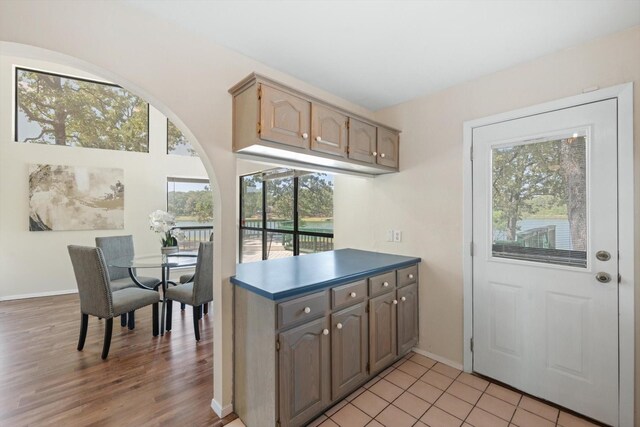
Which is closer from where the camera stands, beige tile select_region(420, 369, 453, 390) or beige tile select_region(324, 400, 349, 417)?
beige tile select_region(324, 400, 349, 417)

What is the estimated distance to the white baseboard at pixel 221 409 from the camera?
5.91 ft

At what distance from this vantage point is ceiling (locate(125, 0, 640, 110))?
1505 mm

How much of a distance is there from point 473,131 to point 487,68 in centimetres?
47

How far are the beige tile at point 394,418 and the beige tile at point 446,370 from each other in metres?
0.67

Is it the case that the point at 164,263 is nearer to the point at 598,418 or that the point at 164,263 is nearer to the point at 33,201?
the point at 33,201

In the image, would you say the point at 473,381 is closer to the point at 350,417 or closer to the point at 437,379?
the point at 437,379

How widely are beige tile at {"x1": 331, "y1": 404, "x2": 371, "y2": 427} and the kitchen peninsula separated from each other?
0.42ft

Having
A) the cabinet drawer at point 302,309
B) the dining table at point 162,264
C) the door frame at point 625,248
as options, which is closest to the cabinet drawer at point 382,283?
the cabinet drawer at point 302,309

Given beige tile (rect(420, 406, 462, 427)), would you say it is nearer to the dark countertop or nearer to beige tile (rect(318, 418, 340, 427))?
beige tile (rect(318, 418, 340, 427))

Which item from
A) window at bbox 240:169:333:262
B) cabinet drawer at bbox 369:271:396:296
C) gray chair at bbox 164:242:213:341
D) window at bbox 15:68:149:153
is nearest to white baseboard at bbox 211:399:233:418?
gray chair at bbox 164:242:213:341

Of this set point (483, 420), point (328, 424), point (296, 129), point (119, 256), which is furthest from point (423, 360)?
point (119, 256)

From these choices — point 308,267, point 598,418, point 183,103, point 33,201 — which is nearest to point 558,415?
point 598,418

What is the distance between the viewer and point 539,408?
1.90m

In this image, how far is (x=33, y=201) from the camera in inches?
167
